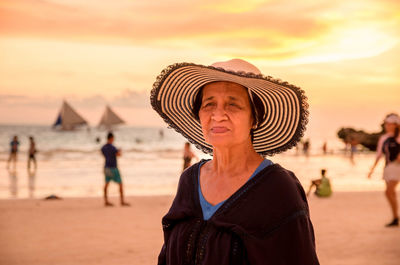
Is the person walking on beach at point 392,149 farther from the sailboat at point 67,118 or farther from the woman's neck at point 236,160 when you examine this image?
the sailboat at point 67,118

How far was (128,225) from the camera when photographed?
9.71m

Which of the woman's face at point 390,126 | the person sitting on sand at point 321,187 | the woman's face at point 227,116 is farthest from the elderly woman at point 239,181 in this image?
the person sitting on sand at point 321,187

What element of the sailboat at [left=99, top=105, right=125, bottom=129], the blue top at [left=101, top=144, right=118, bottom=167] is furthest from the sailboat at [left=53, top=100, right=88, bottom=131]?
the blue top at [left=101, top=144, right=118, bottom=167]

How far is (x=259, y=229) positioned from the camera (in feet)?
7.15

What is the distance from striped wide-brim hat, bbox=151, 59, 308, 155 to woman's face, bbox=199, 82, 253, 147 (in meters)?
0.06

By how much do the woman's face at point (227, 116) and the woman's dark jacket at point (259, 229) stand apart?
0.24 metres

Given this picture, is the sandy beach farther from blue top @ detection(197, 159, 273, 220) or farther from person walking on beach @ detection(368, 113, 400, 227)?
blue top @ detection(197, 159, 273, 220)

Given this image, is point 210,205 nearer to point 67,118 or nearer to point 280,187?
point 280,187

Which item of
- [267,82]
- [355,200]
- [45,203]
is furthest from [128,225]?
[267,82]

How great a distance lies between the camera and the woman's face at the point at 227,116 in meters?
2.36

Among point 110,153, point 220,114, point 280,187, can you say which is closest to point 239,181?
point 280,187

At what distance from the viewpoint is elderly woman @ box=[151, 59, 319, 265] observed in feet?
7.10

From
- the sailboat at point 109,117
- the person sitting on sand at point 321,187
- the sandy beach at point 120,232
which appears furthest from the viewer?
the sailboat at point 109,117

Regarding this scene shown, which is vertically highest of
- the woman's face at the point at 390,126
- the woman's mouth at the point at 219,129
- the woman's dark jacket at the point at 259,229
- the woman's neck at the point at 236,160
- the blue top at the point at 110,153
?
the woman's mouth at the point at 219,129
